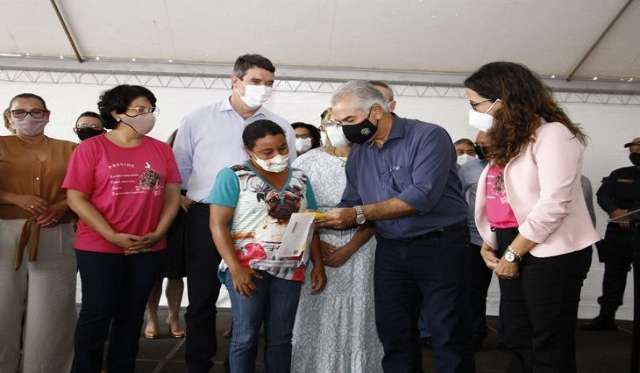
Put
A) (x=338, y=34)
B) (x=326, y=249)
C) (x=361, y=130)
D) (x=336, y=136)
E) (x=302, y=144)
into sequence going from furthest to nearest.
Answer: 1. (x=338, y=34)
2. (x=302, y=144)
3. (x=326, y=249)
4. (x=336, y=136)
5. (x=361, y=130)

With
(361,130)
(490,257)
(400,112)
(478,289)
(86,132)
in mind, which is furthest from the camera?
(400,112)

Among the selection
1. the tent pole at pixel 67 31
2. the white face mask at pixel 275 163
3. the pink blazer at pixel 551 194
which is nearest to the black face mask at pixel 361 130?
the white face mask at pixel 275 163

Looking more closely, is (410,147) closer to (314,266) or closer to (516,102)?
(516,102)

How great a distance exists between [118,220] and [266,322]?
83 cm

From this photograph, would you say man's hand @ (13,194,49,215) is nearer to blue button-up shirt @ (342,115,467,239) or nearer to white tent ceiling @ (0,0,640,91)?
blue button-up shirt @ (342,115,467,239)

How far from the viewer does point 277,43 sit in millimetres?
5488

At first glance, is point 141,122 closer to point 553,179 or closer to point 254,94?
point 254,94

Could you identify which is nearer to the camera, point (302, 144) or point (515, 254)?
point (515, 254)

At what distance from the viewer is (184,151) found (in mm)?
3154

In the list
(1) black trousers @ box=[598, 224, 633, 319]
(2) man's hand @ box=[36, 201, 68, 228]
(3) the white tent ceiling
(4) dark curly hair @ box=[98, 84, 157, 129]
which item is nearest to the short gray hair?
(4) dark curly hair @ box=[98, 84, 157, 129]

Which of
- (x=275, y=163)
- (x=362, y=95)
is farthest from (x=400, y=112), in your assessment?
(x=275, y=163)

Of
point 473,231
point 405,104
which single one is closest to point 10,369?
point 473,231

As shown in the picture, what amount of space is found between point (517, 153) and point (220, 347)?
287cm

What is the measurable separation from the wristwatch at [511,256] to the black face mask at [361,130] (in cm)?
75
